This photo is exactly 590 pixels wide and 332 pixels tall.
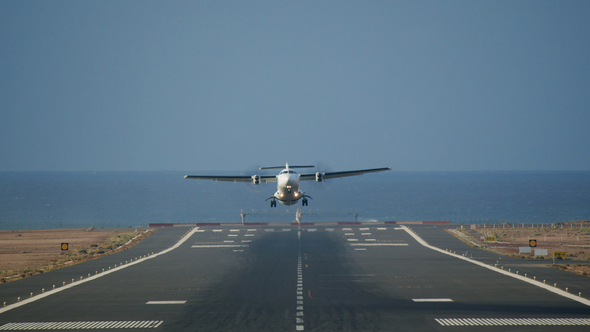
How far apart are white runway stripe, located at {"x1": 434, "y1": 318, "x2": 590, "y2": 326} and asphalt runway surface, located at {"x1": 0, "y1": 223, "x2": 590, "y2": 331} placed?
0.21 ft

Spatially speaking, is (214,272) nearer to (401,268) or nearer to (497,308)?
(401,268)

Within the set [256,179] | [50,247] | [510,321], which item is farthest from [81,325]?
[50,247]

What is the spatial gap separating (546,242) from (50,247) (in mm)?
81068

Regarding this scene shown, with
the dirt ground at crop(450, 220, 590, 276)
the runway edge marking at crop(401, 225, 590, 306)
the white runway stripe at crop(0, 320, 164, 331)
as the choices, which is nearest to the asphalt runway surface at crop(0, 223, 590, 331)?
the white runway stripe at crop(0, 320, 164, 331)

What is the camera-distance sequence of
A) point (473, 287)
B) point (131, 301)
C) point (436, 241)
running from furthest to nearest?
point (436, 241), point (473, 287), point (131, 301)

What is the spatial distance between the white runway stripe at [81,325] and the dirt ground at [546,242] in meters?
41.1

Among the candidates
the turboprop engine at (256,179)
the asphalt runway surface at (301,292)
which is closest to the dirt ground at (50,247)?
the asphalt runway surface at (301,292)

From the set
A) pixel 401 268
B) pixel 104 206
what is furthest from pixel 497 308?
pixel 104 206

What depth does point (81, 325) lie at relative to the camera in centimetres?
2605

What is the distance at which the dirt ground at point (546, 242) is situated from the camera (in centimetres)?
5234

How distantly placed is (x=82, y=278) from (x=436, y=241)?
5171 centimetres

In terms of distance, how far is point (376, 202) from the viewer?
192 m

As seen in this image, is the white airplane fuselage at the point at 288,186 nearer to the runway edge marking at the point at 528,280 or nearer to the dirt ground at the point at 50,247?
the runway edge marking at the point at 528,280

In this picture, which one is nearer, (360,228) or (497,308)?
(497,308)
